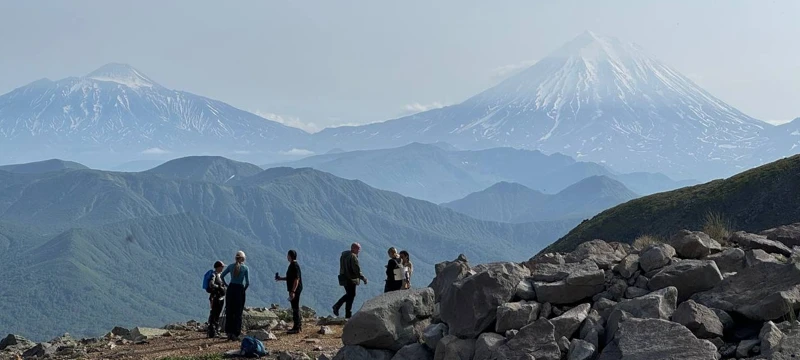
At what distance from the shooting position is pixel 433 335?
43.2 feet

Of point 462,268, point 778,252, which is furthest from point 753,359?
point 462,268

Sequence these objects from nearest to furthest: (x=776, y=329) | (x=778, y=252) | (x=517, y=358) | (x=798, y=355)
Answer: (x=798, y=355)
(x=776, y=329)
(x=517, y=358)
(x=778, y=252)

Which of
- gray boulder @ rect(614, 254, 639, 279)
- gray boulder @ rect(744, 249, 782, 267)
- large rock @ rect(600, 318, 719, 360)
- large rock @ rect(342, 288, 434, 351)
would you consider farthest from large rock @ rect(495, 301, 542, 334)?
gray boulder @ rect(744, 249, 782, 267)

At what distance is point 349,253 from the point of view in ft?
65.6

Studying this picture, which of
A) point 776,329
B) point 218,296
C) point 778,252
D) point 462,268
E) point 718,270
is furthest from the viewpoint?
point 218,296

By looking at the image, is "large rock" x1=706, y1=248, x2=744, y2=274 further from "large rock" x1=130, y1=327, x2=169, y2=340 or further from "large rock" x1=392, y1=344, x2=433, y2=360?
"large rock" x1=130, y1=327, x2=169, y2=340

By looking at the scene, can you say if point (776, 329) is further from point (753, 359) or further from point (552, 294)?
point (552, 294)

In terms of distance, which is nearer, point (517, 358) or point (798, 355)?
point (798, 355)

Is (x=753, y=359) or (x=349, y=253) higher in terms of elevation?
(x=349, y=253)

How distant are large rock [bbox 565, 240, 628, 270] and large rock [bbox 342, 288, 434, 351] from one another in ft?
10.7

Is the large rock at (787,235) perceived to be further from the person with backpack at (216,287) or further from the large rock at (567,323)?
the person with backpack at (216,287)

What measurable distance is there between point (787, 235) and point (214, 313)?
42.8 feet

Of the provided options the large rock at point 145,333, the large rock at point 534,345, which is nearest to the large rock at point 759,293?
the large rock at point 534,345

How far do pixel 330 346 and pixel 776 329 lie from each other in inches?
372
